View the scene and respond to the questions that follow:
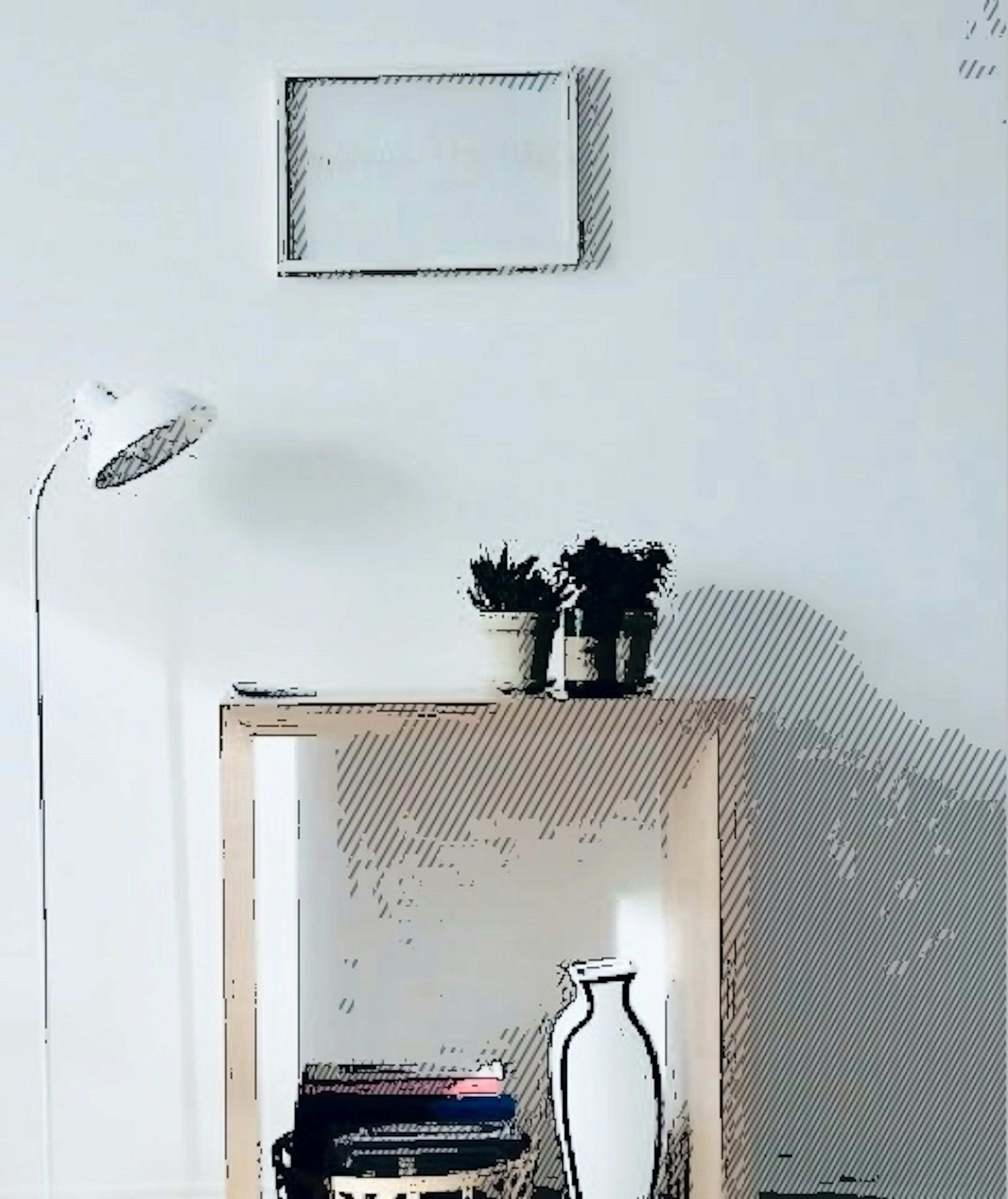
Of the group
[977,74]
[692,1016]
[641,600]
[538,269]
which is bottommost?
[692,1016]

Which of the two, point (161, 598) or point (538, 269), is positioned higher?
point (538, 269)

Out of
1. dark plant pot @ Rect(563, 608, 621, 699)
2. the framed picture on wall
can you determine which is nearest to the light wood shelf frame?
dark plant pot @ Rect(563, 608, 621, 699)

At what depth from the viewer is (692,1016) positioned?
2.05 m

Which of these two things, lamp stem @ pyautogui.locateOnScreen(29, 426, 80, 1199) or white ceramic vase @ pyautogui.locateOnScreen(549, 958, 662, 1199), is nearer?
white ceramic vase @ pyautogui.locateOnScreen(549, 958, 662, 1199)

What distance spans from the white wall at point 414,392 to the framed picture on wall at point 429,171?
4cm

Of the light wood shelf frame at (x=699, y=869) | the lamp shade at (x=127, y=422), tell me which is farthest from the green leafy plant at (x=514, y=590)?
the lamp shade at (x=127, y=422)

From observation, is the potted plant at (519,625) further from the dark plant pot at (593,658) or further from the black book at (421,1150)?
the black book at (421,1150)

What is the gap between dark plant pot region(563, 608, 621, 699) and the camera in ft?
6.40

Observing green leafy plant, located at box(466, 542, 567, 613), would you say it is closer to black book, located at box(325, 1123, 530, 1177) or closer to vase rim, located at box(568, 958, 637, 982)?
vase rim, located at box(568, 958, 637, 982)

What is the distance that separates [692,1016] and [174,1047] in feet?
2.33

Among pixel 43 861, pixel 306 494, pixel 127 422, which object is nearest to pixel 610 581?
pixel 306 494

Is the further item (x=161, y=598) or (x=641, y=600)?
(x=161, y=598)

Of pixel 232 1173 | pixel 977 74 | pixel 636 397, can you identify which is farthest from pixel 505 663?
pixel 977 74

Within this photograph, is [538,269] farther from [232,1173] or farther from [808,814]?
[232,1173]
